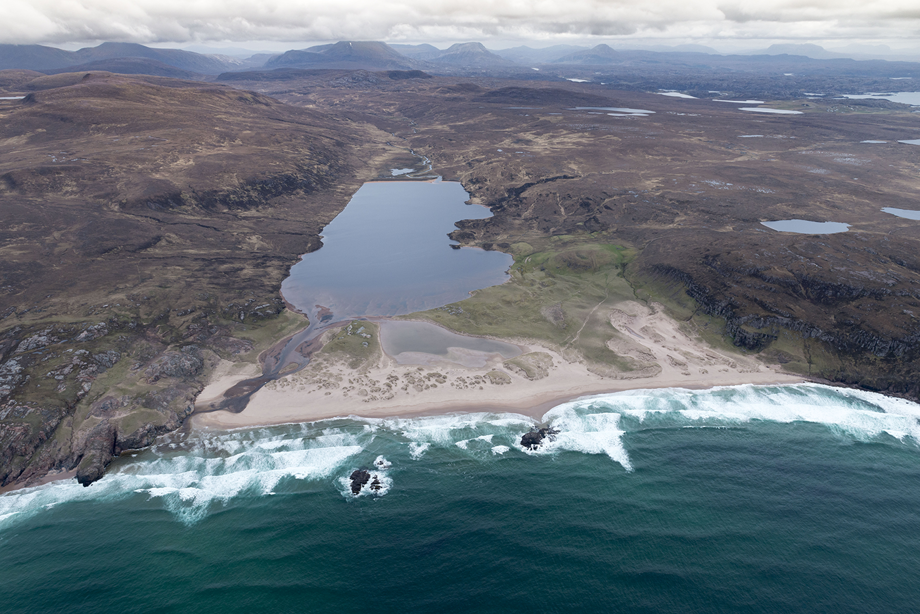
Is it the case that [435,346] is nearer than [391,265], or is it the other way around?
[435,346]

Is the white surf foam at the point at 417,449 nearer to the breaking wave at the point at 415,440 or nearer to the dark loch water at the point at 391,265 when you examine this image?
the breaking wave at the point at 415,440

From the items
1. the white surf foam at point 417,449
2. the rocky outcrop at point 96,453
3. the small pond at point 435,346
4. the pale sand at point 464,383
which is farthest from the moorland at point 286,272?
the white surf foam at point 417,449

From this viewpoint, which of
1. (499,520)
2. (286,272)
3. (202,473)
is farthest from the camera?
(286,272)

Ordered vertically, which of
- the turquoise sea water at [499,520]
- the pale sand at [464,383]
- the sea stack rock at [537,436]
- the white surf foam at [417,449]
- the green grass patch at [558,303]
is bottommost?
the turquoise sea water at [499,520]

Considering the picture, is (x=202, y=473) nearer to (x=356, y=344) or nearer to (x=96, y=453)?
(x=96, y=453)

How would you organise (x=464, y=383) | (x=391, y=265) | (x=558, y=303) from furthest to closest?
(x=391, y=265) < (x=558, y=303) < (x=464, y=383)

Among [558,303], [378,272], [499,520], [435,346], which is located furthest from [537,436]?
[378,272]

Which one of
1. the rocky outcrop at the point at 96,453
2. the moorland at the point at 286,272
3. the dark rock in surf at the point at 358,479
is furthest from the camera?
the moorland at the point at 286,272
